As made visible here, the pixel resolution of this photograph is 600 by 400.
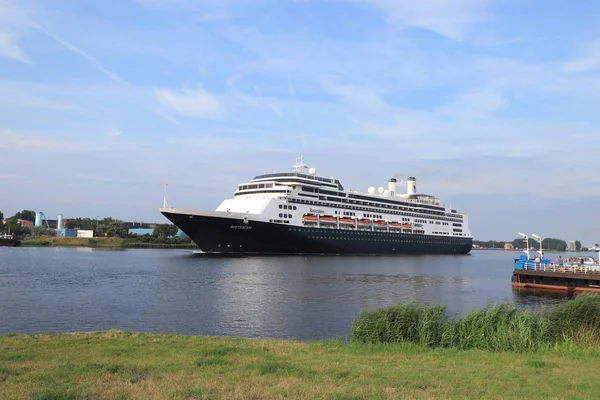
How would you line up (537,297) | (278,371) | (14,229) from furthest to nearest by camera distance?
(14,229), (537,297), (278,371)

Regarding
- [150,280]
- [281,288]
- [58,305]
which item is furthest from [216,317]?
[150,280]

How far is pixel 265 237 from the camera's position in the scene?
206 ft

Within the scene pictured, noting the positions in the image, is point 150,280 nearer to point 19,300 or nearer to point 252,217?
point 19,300

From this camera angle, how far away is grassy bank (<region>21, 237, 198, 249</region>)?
112 metres

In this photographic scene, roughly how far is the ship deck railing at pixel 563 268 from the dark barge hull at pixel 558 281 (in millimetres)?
756

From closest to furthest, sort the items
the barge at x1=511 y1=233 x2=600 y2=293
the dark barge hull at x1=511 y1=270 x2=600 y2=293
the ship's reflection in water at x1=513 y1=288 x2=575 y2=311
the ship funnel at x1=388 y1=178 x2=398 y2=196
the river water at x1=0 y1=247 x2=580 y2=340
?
the river water at x1=0 y1=247 x2=580 y2=340 < the ship's reflection in water at x1=513 y1=288 x2=575 y2=311 < the dark barge hull at x1=511 y1=270 x2=600 y2=293 < the barge at x1=511 y1=233 x2=600 y2=293 < the ship funnel at x1=388 y1=178 x2=398 y2=196

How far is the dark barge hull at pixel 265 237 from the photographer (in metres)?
59.0

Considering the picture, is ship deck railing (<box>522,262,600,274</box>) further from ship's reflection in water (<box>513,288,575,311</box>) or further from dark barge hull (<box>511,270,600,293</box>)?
ship's reflection in water (<box>513,288,575,311</box>)

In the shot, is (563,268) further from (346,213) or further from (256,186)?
(256,186)

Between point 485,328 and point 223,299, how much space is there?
15.8 m

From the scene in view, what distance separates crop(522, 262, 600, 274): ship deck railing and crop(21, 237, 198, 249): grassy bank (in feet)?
276

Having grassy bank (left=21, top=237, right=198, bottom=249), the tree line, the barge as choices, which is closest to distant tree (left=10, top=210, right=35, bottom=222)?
the tree line

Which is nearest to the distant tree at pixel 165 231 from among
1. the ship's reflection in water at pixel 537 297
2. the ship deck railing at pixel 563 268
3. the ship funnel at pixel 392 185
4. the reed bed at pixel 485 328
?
the ship funnel at pixel 392 185

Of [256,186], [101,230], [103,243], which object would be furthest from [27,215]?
[256,186]
